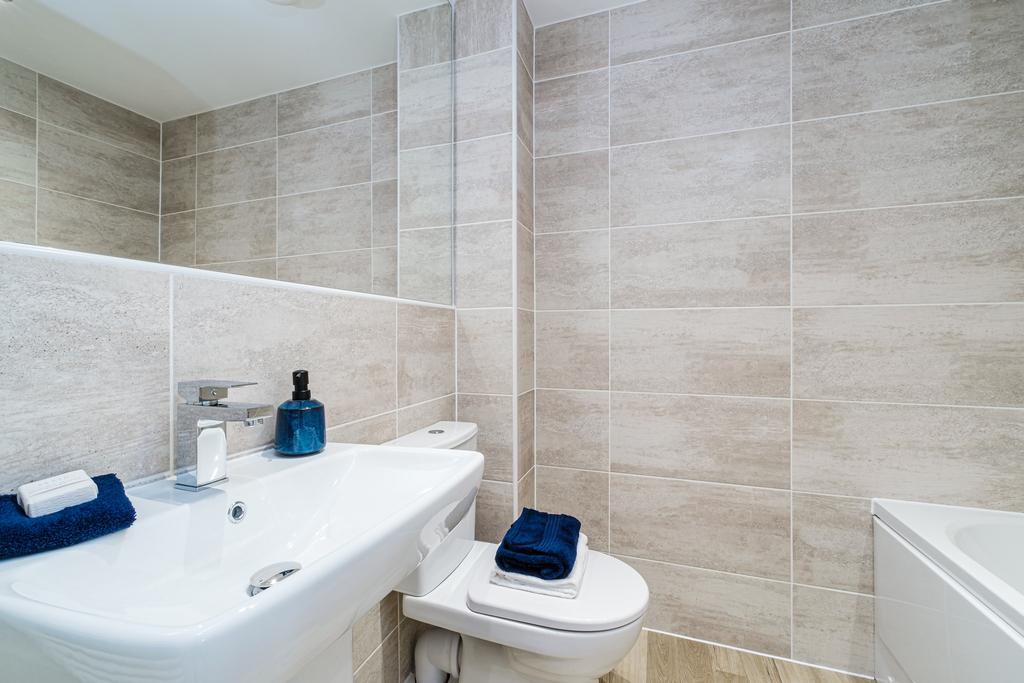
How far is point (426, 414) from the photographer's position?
4.65ft

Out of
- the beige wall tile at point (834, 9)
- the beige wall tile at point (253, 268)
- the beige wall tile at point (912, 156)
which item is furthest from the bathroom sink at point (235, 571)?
the beige wall tile at point (834, 9)

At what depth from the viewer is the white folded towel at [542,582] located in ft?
3.63

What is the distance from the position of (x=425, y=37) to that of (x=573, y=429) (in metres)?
1.47

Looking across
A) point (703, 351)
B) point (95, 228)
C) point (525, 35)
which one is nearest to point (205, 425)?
point (95, 228)

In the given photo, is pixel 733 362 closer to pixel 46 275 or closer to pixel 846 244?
pixel 846 244

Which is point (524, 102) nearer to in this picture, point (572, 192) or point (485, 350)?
point (572, 192)

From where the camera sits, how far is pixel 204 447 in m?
0.66

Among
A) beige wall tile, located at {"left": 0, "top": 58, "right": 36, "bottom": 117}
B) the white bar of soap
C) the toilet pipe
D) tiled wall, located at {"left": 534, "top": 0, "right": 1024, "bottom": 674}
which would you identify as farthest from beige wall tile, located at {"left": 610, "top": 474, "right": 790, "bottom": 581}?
beige wall tile, located at {"left": 0, "top": 58, "right": 36, "bottom": 117}

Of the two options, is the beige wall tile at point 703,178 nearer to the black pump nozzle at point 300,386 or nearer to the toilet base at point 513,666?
the black pump nozzle at point 300,386

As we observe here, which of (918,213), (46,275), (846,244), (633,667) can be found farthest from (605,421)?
(46,275)

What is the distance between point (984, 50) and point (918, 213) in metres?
0.50

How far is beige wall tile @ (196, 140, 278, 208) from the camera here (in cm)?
80

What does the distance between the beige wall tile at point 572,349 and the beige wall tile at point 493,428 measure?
0.27m

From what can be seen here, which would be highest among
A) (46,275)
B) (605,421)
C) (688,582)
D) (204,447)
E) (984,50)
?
(984,50)
